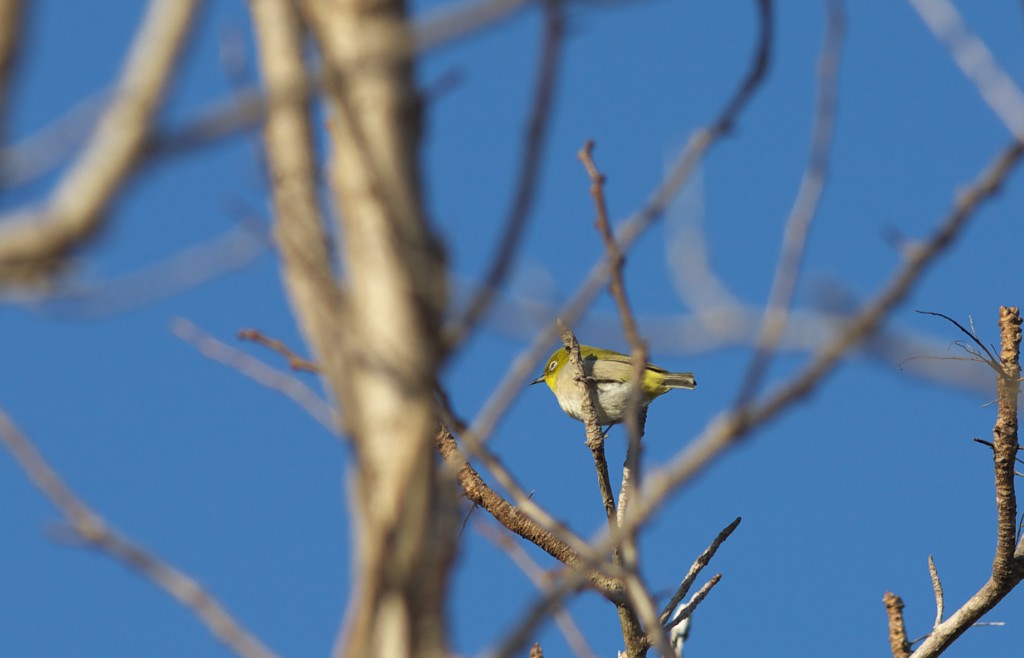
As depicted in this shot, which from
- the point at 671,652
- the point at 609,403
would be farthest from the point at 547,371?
the point at 671,652

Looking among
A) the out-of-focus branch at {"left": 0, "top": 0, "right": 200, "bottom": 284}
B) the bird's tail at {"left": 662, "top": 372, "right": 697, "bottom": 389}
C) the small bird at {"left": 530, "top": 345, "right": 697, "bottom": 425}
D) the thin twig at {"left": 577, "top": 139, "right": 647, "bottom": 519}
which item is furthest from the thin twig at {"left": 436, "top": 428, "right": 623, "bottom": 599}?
the bird's tail at {"left": 662, "top": 372, "right": 697, "bottom": 389}

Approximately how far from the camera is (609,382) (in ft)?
34.5

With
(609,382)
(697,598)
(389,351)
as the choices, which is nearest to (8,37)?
(389,351)

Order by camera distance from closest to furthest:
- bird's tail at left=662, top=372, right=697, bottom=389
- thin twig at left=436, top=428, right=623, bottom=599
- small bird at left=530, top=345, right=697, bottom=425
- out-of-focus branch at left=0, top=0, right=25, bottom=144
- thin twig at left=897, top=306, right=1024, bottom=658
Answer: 1. out-of-focus branch at left=0, top=0, right=25, bottom=144
2. thin twig at left=897, top=306, right=1024, bottom=658
3. thin twig at left=436, top=428, right=623, bottom=599
4. small bird at left=530, top=345, right=697, bottom=425
5. bird's tail at left=662, top=372, right=697, bottom=389

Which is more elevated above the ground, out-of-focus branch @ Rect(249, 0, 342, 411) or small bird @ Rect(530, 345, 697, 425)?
small bird @ Rect(530, 345, 697, 425)

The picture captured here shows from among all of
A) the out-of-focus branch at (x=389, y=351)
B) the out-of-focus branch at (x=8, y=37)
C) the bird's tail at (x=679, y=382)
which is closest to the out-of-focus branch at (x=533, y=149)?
the out-of-focus branch at (x=389, y=351)

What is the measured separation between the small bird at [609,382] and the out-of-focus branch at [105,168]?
914 cm

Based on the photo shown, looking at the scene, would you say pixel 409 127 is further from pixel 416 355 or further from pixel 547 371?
pixel 547 371

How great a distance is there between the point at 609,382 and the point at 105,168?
950 cm

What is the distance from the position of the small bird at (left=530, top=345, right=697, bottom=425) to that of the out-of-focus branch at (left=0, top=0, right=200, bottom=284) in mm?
9140

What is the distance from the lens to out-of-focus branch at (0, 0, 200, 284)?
1.11m

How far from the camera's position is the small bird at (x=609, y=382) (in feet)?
34.4

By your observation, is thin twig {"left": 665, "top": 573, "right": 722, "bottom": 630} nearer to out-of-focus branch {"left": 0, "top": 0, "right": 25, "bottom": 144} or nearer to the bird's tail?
out-of-focus branch {"left": 0, "top": 0, "right": 25, "bottom": 144}

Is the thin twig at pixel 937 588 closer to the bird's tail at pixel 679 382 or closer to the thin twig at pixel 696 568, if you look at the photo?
the thin twig at pixel 696 568
